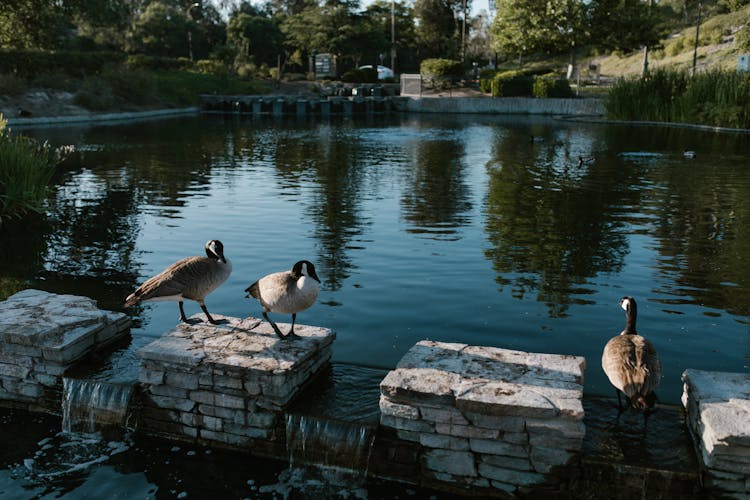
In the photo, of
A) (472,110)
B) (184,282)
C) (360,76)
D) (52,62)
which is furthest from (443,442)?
(360,76)

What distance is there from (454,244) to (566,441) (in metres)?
8.22

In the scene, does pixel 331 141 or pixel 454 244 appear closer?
pixel 454 244

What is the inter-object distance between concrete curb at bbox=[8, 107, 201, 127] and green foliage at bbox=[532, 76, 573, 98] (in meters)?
29.8

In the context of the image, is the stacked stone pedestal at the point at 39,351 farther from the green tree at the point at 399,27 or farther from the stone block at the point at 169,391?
the green tree at the point at 399,27

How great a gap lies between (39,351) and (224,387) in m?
2.38

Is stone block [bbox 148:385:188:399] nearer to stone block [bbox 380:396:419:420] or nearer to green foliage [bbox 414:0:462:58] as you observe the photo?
stone block [bbox 380:396:419:420]

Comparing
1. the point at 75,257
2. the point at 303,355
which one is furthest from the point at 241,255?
the point at 303,355

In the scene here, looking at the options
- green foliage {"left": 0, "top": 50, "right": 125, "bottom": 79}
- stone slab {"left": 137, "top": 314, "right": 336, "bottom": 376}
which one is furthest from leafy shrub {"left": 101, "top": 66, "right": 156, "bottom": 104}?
stone slab {"left": 137, "top": 314, "right": 336, "bottom": 376}

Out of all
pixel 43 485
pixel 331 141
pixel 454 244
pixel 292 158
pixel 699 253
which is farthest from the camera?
pixel 331 141

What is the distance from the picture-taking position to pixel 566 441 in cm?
546

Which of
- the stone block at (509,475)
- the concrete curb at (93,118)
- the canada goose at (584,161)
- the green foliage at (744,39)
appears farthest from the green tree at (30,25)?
the stone block at (509,475)

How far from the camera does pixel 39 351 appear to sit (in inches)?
287

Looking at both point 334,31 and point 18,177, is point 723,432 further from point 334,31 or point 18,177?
point 334,31

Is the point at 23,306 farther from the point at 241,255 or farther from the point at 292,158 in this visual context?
the point at 292,158
